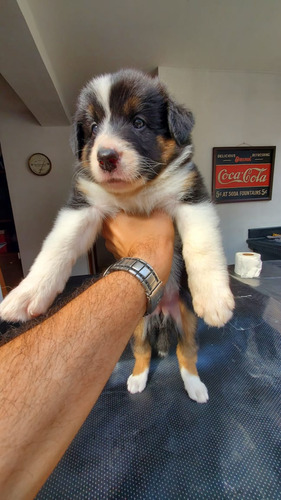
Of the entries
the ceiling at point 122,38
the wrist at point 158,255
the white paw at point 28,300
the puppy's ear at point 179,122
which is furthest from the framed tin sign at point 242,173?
the white paw at point 28,300

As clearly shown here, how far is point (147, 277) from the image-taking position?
0.91 meters

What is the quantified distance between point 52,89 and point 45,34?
62 centimetres

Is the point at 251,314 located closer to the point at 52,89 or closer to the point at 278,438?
the point at 278,438

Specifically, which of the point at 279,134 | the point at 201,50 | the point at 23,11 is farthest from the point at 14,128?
the point at 279,134

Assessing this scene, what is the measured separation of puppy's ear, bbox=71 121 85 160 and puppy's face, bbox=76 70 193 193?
0.02 meters

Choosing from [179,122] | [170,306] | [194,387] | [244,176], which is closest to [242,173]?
[244,176]

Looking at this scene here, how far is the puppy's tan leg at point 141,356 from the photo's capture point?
130 cm

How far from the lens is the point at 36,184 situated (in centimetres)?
435

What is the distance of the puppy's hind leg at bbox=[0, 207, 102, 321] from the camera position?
0.95m

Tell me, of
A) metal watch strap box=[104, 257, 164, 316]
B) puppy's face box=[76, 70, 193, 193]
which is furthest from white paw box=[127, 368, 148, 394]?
puppy's face box=[76, 70, 193, 193]

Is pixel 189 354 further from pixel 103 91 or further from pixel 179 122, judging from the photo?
pixel 103 91

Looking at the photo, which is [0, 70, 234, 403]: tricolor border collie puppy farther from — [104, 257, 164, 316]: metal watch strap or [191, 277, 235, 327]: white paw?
[104, 257, 164, 316]: metal watch strap

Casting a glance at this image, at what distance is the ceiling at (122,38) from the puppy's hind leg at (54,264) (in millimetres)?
1651

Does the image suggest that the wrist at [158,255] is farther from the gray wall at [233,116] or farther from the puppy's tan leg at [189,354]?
the gray wall at [233,116]
